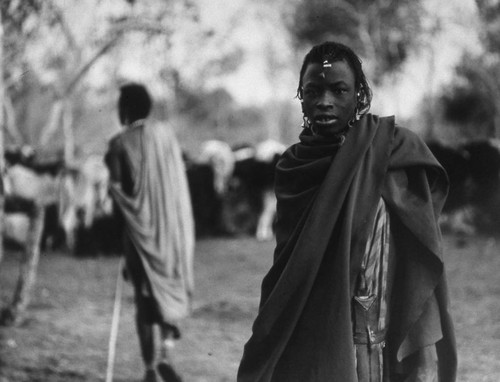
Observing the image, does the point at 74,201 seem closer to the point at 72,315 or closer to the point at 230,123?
the point at 72,315

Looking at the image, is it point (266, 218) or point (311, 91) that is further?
point (266, 218)

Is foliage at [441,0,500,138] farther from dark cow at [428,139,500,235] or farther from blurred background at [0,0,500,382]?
dark cow at [428,139,500,235]

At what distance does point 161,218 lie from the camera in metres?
4.98

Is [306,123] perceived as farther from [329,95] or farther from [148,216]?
[148,216]

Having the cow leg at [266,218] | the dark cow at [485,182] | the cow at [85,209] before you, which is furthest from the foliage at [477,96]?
the cow at [85,209]

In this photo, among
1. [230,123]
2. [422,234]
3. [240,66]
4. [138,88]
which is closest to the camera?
[422,234]

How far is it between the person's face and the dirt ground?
2.70m

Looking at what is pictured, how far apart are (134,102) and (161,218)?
2.79 feet

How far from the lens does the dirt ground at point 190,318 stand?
545 centimetres

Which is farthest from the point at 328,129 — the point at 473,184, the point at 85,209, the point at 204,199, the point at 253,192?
the point at 253,192

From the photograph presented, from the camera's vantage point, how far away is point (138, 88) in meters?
4.86

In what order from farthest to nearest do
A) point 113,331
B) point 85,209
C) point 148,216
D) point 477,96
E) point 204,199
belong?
point 477,96 < point 204,199 < point 85,209 < point 148,216 < point 113,331

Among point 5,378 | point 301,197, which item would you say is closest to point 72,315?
point 5,378

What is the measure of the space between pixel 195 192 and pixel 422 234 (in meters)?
12.6
